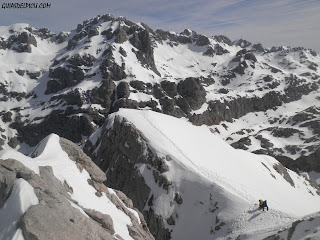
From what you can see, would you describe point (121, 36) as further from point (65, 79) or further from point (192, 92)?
point (192, 92)

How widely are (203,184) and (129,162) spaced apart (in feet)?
51.3

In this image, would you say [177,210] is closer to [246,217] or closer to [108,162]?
[246,217]

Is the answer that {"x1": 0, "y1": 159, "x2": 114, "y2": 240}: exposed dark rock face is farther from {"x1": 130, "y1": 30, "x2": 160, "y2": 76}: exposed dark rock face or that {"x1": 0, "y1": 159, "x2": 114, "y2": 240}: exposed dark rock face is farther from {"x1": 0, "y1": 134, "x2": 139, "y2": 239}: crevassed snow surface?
{"x1": 130, "y1": 30, "x2": 160, "y2": 76}: exposed dark rock face

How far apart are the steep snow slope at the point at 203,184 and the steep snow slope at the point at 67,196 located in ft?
39.4

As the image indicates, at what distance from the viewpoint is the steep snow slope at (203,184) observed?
34.5 m

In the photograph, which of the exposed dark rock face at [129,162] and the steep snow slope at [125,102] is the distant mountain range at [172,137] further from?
the steep snow slope at [125,102]

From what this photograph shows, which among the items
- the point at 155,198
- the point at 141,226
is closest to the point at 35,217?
the point at 141,226

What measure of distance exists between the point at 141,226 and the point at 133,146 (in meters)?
22.1

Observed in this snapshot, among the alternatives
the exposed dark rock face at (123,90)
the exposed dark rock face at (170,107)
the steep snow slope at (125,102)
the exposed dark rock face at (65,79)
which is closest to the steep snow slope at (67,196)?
the steep snow slope at (125,102)

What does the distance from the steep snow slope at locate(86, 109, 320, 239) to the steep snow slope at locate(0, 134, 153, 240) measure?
1200 cm

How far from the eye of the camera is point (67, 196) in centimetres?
2183

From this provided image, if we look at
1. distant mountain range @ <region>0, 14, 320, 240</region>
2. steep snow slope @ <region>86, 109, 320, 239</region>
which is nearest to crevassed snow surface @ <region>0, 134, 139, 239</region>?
distant mountain range @ <region>0, 14, 320, 240</region>

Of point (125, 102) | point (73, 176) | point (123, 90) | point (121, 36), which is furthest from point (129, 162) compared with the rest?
point (121, 36)

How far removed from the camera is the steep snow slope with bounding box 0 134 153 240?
1650cm
